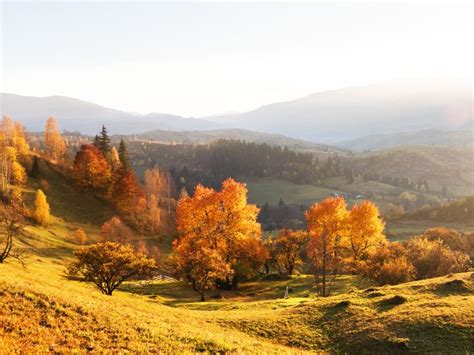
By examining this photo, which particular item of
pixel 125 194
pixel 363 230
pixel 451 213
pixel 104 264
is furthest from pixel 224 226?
pixel 451 213

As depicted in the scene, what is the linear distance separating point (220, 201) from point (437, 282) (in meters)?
42.1

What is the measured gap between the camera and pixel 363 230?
7944 centimetres

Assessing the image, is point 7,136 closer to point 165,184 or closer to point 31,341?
point 165,184

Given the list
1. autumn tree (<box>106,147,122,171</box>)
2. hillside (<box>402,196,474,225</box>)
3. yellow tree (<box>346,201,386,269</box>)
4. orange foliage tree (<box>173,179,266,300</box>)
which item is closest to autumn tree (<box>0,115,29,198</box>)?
autumn tree (<box>106,147,122,171</box>)

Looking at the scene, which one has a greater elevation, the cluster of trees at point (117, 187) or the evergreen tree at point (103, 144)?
the evergreen tree at point (103, 144)

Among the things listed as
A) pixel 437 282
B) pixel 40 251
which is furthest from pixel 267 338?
pixel 40 251

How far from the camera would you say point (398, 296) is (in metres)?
41.1

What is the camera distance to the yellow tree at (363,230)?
79125 millimetres

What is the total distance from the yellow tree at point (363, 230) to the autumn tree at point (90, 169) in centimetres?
10001

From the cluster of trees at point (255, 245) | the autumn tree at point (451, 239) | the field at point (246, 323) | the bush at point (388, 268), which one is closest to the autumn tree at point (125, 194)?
the cluster of trees at point (255, 245)

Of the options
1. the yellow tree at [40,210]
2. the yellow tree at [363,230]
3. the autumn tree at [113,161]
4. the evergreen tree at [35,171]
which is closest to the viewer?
the yellow tree at [363,230]

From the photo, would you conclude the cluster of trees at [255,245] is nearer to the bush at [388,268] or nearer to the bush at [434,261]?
the bush at [434,261]

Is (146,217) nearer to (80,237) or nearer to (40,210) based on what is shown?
(80,237)

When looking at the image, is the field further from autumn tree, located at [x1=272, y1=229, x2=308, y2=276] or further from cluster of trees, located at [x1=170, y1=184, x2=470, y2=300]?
→ autumn tree, located at [x1=272, y1=229, x2=308, y2=276]
